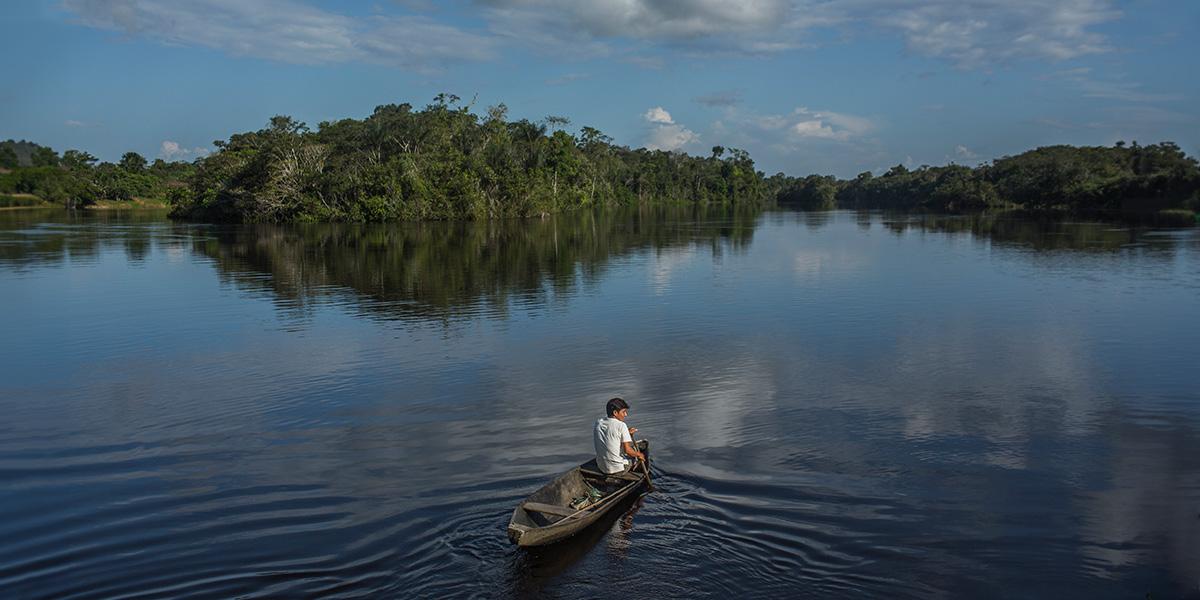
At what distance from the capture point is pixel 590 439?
13.6 m

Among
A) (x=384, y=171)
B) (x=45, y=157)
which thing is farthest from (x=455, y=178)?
(x=45, y=157)

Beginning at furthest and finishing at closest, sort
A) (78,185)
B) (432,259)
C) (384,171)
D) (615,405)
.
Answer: (78,185)
(384,171)
(432,259)
(615,405)

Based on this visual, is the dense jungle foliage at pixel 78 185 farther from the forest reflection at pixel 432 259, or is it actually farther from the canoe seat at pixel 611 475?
the canoe seat at pixel 611 475

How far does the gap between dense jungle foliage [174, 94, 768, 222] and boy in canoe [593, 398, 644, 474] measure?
75.1 metres

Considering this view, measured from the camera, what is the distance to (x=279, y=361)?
19.8m

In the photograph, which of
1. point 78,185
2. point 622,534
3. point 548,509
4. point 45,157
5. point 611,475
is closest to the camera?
point 548,509

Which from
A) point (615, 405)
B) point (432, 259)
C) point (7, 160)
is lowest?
point (615, 405)

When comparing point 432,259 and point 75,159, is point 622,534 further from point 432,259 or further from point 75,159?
point 75,159

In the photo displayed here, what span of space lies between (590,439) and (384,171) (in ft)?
246

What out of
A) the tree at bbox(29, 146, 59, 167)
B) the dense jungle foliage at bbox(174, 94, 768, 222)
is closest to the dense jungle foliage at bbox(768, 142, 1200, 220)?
the dense jungle foliage at bbox(174, 94, 768, 222)

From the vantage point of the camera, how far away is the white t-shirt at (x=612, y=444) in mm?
10906

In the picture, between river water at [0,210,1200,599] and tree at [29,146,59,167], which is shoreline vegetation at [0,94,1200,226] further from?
river water at [0,210,1200,599]

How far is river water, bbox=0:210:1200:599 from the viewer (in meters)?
9.15

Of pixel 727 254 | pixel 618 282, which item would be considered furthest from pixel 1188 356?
pixel 727 254
